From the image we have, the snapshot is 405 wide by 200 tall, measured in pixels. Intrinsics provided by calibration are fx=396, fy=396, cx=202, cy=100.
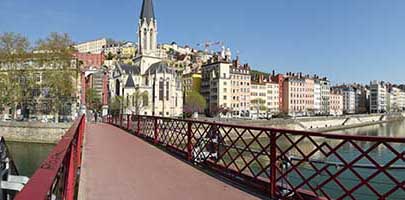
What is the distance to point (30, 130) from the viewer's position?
157 feet

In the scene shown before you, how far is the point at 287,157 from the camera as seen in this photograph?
693cm

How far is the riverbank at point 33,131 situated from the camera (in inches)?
1853

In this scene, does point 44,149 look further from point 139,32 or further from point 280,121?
point 139,32

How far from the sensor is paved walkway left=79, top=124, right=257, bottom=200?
705 cm

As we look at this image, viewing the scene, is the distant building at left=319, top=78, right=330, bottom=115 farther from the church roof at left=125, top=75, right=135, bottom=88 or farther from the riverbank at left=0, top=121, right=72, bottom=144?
the riverbank at left=0, top=121, right=72, bottom=144

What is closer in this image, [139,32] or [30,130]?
[30,130]

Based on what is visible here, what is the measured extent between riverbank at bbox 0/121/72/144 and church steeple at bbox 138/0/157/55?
52314mm

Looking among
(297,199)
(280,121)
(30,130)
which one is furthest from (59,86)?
(297,199)

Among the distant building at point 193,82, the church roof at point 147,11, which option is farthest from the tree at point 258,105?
the church roof at point 147,11

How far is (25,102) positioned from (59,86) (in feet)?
32.1

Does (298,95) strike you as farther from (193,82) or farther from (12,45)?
(12,45)

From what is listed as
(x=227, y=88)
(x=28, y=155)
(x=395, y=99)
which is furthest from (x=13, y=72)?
(x=395, y=99)

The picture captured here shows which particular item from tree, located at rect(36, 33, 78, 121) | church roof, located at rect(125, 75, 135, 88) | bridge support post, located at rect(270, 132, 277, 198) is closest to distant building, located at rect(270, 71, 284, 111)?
church roof, located at rect(125, 75, 135, 88)

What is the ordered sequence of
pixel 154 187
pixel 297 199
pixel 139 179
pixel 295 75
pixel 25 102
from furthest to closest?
pixel 295 75, pixel 25 102, pixel 139 179, pixel 154 187, pixel 297 199
